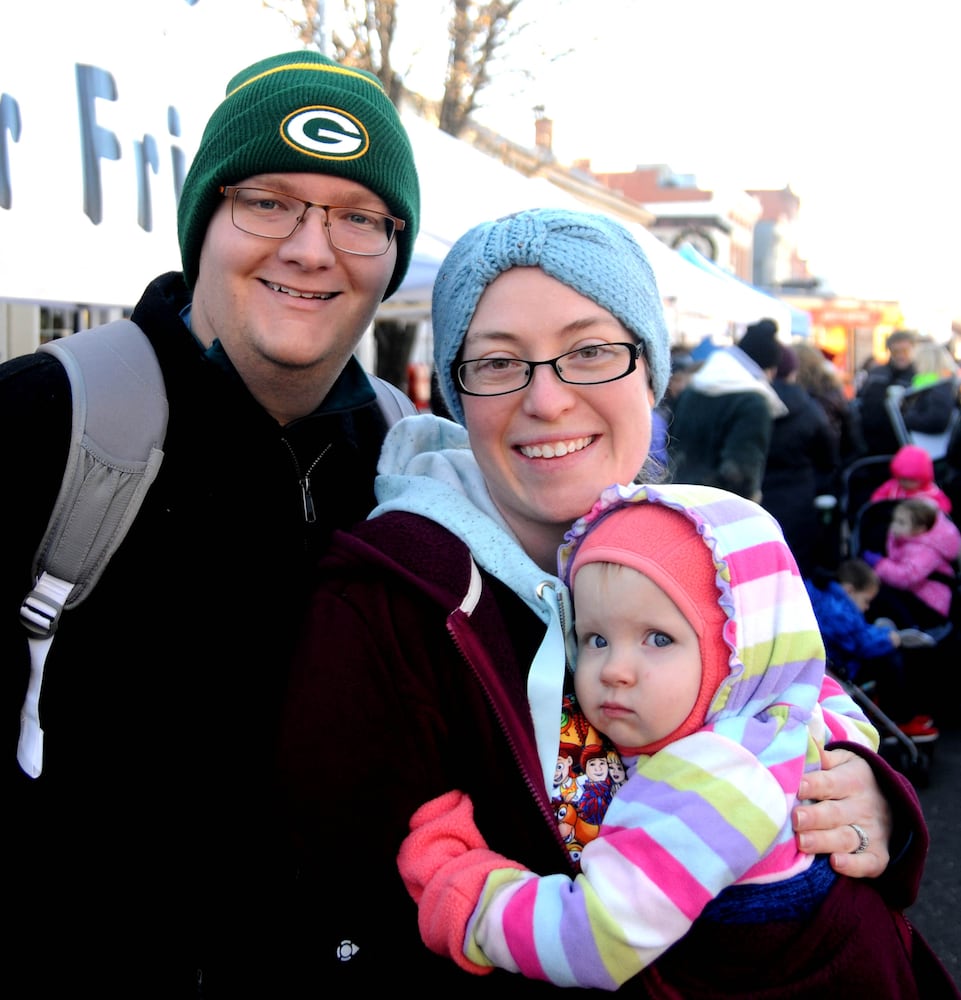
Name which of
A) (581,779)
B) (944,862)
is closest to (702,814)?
(581,779)

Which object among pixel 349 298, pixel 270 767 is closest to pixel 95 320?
pixel 349 298

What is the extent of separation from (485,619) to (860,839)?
2.17ft

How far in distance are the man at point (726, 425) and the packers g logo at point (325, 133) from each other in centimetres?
418

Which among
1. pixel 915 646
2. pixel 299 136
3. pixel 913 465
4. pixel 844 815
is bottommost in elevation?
pixel 915 646

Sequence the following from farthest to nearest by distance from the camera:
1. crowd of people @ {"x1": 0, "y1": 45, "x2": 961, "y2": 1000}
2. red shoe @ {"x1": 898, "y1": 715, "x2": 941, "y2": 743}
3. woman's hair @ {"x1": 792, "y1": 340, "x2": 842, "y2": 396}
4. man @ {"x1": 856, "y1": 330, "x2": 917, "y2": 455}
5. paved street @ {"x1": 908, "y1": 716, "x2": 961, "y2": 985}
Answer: woman's hair @ {"x1": 792, "y1": 340, "x2": 842, "y2": 396}, man @ {"x1": 856, "y1": 330, "x2": 917, "y2": 455}, red shoe @ {"x1": 898, "y1": 715, "x2": 941, "y2": 743}, paved street @ {"x1": 908, "y1": 716, "x2": 961, "y2": 985}, crowd of people @ {"x1": 0, "y1": 45, "x2": 961, "y2": 1000}

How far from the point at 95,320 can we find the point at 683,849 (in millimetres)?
9180

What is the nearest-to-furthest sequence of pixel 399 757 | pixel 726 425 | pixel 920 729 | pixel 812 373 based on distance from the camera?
pixel 399 757 < pixel 920 729 < pixel 726 425 < pixel 812 373

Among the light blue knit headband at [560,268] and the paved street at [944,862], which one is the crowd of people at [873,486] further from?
the light blue knit headband at [560,268]

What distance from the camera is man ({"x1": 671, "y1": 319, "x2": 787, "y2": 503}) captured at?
597 centimetres

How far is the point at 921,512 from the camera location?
6.32 m

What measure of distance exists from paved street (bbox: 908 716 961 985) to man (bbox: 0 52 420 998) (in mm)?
3038

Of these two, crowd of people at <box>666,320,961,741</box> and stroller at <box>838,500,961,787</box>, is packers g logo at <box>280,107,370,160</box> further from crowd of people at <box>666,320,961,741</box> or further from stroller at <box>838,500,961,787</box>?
crowd of people at <box>666,320,961,741</box>

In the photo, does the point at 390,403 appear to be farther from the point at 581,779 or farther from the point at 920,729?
the point at 920,729

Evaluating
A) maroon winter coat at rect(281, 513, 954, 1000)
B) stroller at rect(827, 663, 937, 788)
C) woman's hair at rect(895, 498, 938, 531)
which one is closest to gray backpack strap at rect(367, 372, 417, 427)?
maroon winter coat at rect(281, 513, 954, 1000)
